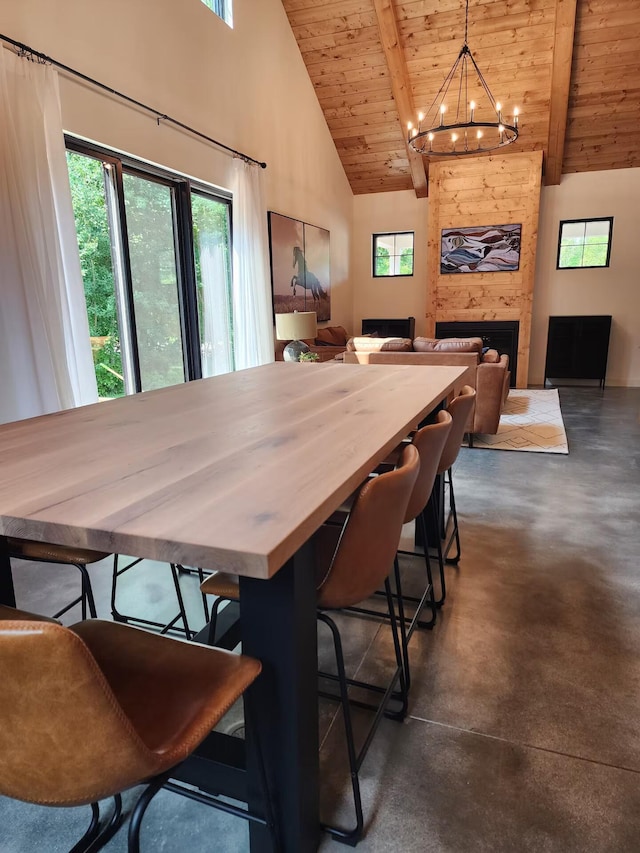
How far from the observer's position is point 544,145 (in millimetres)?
7203

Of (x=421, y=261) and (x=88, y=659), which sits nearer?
(x=88, y=659)

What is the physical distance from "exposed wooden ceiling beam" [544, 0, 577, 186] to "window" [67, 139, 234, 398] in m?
4.00

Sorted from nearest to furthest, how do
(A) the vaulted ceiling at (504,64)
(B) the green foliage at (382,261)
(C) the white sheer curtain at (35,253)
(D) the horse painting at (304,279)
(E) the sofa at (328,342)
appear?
(C) the white sheer curtain at (35,253) → (A) the vaulted ceiling at (504,64) → (E) the sofa at (328,342) → (D) the horse painting at (304,279) → (B) the green foliage at (382,261)

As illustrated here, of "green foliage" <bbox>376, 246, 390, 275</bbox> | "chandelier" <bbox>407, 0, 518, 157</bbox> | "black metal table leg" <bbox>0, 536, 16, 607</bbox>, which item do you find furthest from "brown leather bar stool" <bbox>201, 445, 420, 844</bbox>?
"green foliage" <bbox>376, 246, 390, 275</bbox>

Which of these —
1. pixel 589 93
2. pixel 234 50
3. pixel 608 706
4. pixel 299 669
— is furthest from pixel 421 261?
pixel 299 669

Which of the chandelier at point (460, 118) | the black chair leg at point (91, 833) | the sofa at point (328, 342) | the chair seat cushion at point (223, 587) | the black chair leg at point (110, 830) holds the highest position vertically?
Result: the chandelier at point (460, 118)

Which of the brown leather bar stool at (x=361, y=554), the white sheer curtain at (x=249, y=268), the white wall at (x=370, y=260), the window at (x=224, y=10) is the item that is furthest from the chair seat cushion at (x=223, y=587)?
the white wall at (x=370, y=260)

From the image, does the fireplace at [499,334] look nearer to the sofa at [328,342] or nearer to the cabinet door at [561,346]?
the cabinet door at [561,346]

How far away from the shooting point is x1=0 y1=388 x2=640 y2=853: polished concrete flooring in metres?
1.26

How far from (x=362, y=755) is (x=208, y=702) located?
2.10 ft

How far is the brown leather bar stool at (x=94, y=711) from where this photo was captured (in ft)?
1.99

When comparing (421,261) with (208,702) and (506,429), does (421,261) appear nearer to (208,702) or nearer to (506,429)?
(506,429)

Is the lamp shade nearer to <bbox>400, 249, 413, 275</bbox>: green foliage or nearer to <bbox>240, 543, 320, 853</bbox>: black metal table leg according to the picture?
<bbox>400, 249, 413, 275</bbox>: green foliage

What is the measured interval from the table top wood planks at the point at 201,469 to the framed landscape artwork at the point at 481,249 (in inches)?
260
